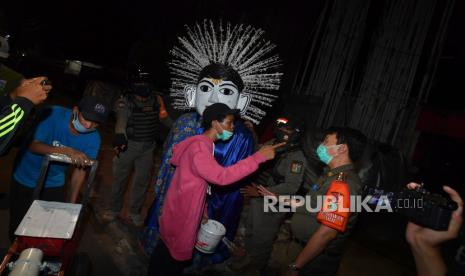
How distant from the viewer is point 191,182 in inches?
100

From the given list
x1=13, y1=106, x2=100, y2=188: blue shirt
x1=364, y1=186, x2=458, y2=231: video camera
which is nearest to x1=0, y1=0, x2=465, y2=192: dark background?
x1=13, y1=106, x2=100, y2=188: blue shirt

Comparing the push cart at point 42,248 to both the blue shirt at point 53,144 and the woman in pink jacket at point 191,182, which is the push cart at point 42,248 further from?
the woman in pink jacket at point 191,182

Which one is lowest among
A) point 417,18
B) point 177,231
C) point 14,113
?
point 177,231

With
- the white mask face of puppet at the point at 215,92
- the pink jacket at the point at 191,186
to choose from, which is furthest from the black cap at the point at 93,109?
the white mask face of puppet at the point at 215,92

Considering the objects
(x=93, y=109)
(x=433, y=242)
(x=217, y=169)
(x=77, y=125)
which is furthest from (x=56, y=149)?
(x=433, y=242)

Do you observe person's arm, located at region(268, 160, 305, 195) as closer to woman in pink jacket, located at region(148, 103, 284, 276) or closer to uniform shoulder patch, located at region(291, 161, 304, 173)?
uniform shoulder patch, located at region(291, 161, 304, 173)

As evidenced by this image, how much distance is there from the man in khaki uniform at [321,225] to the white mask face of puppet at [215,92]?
1.31m

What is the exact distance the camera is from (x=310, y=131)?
17.7 feet

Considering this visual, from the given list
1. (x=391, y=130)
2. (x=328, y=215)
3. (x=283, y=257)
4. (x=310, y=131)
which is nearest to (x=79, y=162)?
(x=328, y=215)

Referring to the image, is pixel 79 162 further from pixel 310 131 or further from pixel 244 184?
pixel 310 131

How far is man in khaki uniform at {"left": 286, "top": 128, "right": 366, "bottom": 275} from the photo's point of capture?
2.44m

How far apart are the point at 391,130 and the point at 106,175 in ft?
19.4

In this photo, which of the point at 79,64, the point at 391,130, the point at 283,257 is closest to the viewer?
the point at 283,257

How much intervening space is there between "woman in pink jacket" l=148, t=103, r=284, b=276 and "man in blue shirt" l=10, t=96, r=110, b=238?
0.74 m
